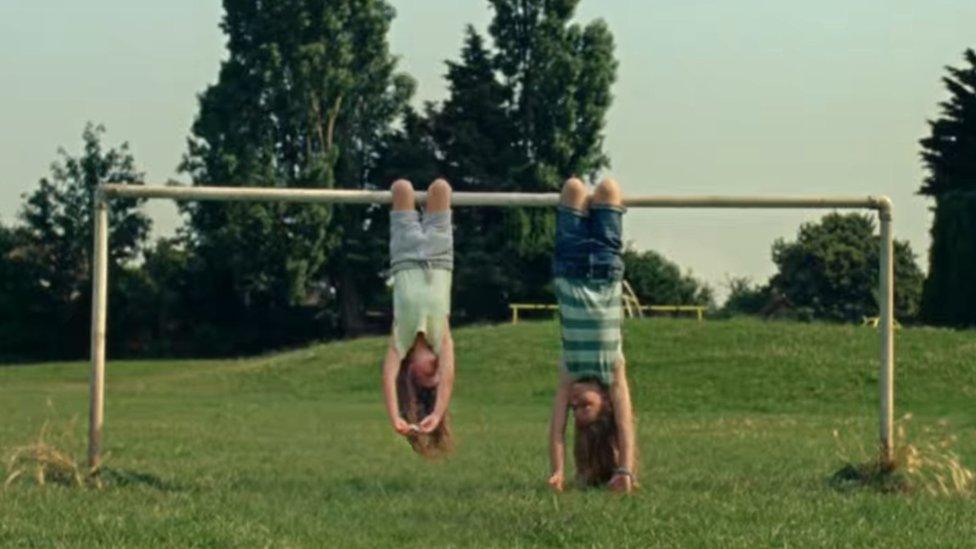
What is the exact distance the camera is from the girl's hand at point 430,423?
14.9 metres

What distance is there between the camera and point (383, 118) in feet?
297

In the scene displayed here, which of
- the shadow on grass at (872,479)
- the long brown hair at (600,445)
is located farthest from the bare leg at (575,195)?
the shadow on grass at (872,479)

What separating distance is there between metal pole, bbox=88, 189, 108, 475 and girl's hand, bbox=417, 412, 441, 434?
115 inches

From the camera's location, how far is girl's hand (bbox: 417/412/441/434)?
14.9 meters

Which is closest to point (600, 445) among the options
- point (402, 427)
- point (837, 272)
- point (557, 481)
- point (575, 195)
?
point (557, 481)

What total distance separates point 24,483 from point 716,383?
31.8 m

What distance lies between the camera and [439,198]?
1554 centimetres

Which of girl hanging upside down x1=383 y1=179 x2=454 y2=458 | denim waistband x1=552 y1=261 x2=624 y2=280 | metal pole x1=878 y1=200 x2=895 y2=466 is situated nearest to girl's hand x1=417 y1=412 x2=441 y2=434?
girl hanging upside down x1=383 y1=179 x2=454 y2=458

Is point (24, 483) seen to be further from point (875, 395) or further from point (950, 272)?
point (950, 272)

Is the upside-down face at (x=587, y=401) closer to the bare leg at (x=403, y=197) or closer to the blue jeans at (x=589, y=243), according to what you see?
the blue jeans at (x=589, y=243)

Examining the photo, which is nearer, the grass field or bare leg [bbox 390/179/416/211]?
the grass field

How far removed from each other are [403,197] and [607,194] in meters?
1.63

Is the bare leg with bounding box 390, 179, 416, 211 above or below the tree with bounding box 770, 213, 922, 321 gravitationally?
Result: below

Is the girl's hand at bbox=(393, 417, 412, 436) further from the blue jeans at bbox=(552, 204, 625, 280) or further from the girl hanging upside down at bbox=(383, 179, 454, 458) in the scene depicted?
the blue jeans at bbox=(552, 204, 625, 280)
